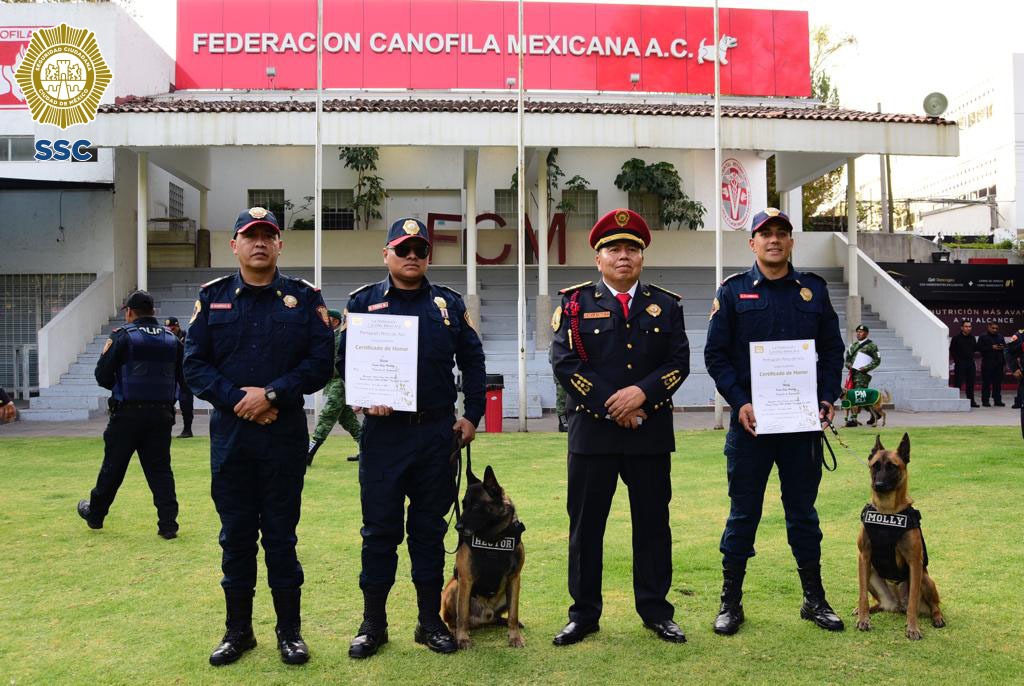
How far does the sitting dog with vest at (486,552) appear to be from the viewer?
425 centimetres

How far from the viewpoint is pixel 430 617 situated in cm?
430

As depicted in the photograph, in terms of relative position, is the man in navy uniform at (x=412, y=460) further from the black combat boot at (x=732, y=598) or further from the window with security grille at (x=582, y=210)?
the window with security grille at (x=582, y=210)

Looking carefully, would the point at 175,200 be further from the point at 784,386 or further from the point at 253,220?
the point at 784,386

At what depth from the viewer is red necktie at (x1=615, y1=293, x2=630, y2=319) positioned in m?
4.41

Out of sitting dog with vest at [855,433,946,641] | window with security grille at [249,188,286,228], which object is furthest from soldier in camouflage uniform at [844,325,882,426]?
window with security grille at [249,188,286,228]

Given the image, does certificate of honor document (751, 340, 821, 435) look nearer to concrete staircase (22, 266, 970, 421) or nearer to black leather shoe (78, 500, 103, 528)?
black leather shoe (78, 500, 103, 528)

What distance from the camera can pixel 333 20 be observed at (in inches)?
955

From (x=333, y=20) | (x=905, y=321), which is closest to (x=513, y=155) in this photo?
(x=333, y=20)

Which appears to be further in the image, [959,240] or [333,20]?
[959,240]

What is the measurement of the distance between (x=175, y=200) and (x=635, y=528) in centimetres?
2350

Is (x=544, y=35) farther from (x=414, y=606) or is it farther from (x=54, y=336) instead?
(x=414, y=606)

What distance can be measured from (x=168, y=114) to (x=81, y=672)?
54.5 feet

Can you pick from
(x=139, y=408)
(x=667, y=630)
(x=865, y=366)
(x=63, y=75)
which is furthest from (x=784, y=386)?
(x=63, y=75)

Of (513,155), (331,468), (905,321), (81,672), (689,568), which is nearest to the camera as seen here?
(81,672)
